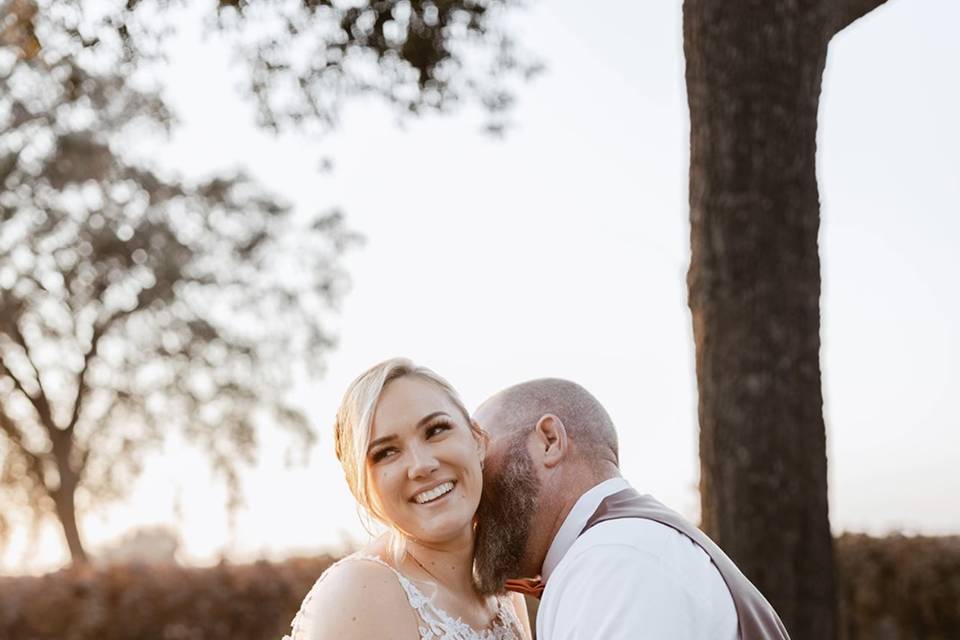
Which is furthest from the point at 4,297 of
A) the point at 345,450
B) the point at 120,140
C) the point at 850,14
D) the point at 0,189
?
the point at 345,450

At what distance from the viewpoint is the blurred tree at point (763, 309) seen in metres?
6.36

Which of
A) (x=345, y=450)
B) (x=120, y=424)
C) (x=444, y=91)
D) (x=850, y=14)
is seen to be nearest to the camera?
(x=345, y=450)

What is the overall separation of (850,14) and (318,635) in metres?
4.72

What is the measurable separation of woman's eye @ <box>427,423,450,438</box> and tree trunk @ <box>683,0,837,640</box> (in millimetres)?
2799

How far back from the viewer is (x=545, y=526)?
374 centimetres

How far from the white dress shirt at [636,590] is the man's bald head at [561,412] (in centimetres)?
47

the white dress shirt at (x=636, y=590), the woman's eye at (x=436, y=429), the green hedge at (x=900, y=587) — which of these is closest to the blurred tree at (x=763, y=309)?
the woman's eye at (x=436, y=429)

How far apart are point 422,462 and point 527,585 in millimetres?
482

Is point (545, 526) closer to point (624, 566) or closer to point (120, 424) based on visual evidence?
point (624, 566)

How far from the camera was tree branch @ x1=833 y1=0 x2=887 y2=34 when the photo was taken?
269 inches

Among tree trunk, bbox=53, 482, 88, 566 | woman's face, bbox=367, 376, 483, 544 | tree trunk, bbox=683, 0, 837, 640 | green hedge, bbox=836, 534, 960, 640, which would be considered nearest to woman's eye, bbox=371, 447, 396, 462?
woman's face, bbox=367, 376, 483, 544

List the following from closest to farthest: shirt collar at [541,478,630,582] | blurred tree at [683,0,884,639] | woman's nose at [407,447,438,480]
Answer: shirt collar at [541,478,630,582], woman's nose at [407,447,438,480], blurred tree at [683,0,884,639]

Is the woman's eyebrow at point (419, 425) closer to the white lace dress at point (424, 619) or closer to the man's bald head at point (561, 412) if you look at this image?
the man's bald head at point (561, 412)

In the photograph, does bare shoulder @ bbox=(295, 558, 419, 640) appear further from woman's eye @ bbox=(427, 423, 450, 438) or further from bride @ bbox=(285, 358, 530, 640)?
woman's eye @ bbox=(427, 423, 450, 438)
